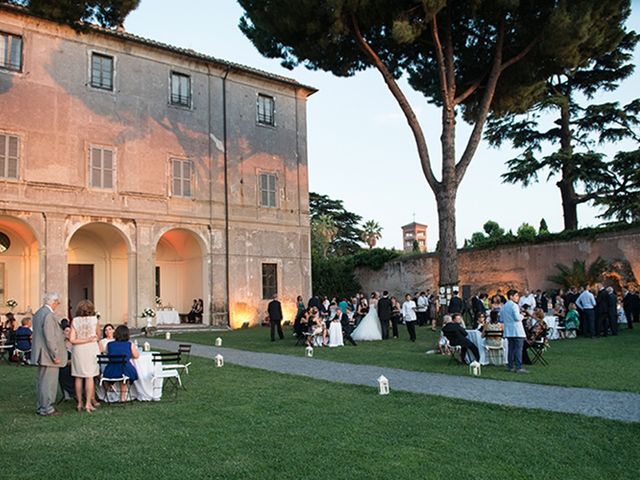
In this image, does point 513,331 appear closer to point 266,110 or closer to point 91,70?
point 91,70

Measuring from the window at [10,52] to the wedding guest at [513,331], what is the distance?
17.4m

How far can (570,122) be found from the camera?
88.4 feet

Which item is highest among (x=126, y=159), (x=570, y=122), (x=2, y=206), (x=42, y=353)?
(x=570, y=122)

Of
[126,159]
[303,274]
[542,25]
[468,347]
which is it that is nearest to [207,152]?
[126,159]

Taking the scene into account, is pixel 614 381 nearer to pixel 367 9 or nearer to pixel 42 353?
pixel 42 353

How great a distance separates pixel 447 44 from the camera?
17.8 m

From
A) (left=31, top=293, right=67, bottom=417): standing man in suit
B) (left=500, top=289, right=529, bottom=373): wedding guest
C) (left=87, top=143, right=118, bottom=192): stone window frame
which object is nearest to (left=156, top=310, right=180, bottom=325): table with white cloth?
(left=87, top=143, right=118, bottom=192): stone window frame

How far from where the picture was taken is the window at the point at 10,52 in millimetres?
19547

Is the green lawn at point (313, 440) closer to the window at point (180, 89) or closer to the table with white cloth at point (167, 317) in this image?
the table with white cloth at point (167, 317)

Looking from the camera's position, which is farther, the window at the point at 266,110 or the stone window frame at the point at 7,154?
the window at the point at 266,110

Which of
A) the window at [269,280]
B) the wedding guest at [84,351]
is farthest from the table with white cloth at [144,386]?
the window at [269,280]

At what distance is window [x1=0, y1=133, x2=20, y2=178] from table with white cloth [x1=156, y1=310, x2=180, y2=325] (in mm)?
7393

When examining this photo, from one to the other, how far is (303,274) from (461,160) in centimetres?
1065

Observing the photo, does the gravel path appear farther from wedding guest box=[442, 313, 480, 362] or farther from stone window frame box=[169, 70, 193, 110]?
stone window frame box=[169, 70, 193, 110]
